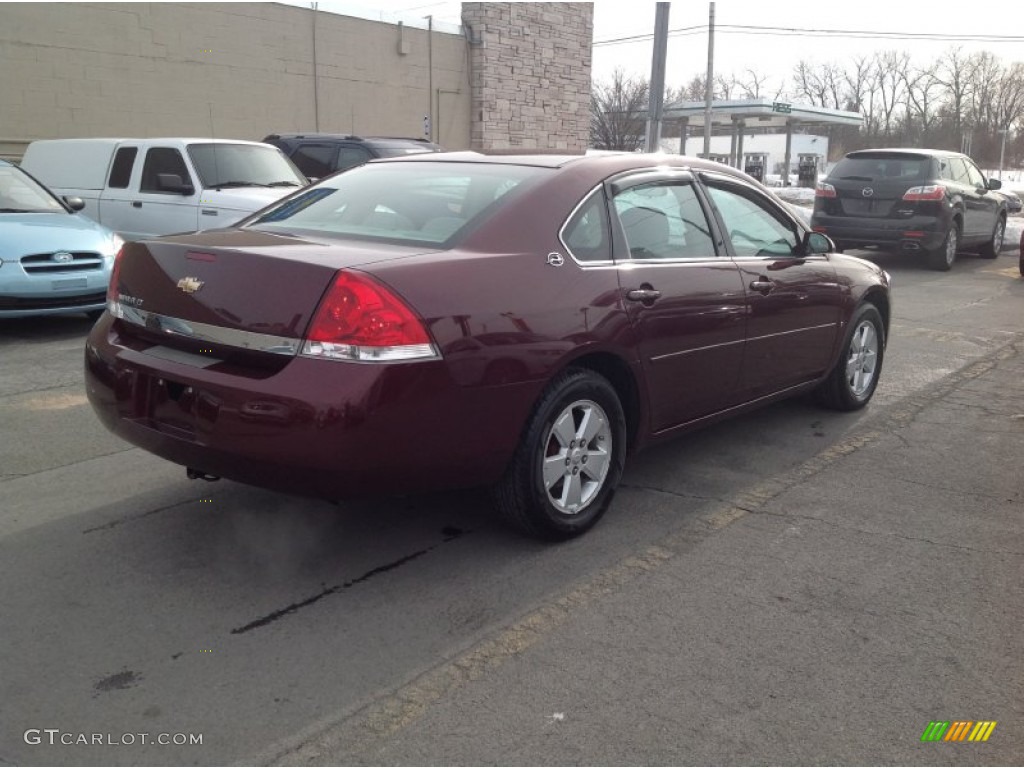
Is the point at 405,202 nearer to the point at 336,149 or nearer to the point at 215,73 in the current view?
the point at 336,149

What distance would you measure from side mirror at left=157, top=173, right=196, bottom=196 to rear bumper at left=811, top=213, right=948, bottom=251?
906 centimetres

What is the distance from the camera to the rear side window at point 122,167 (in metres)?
11.4

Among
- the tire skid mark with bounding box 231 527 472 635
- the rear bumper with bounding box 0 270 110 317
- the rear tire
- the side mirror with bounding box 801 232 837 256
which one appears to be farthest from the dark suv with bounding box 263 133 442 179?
the tire skid mark with bounding box 231 527 472 635

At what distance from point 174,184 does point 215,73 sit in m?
8.60

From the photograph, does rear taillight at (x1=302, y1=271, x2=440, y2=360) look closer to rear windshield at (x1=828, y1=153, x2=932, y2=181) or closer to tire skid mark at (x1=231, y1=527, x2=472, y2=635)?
tire skid mark at (x1=231, y1=527, x2=472, y2=635)

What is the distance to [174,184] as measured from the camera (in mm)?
10383

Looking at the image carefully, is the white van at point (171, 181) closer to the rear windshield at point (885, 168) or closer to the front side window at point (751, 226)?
the front side window at point (751, 226)

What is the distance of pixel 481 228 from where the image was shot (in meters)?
3.77

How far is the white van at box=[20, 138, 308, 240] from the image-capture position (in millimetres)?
10625

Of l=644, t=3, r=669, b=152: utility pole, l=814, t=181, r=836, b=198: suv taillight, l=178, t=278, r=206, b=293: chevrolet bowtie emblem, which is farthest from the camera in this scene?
l=644, t=3, r=669, b=152: utility pole

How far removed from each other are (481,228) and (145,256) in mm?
1324

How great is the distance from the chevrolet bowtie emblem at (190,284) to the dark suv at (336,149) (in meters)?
Result: 9.32

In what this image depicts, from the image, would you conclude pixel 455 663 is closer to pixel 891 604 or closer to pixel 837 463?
pixel 891 604

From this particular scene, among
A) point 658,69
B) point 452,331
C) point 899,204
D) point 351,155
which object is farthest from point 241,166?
point 899,204
